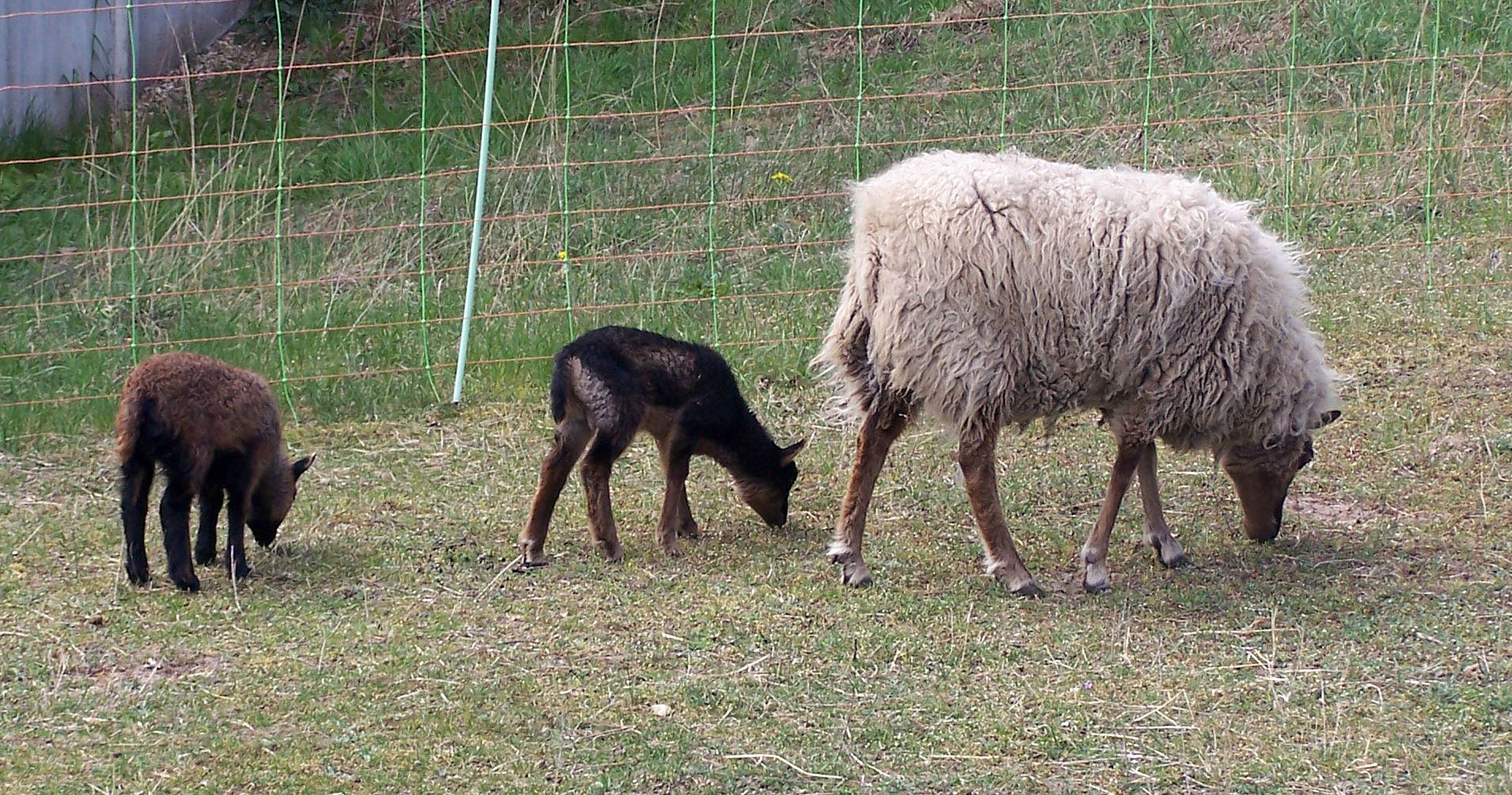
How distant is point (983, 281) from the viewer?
575 centimetres

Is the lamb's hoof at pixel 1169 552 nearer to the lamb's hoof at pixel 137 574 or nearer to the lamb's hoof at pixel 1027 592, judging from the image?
the lamb's hoof at pixel 1027 592

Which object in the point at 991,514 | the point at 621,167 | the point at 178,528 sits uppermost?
the point at 621,167

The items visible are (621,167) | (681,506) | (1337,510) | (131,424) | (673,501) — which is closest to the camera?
(131,424)

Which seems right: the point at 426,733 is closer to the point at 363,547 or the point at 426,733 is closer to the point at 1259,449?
the point at 363,547

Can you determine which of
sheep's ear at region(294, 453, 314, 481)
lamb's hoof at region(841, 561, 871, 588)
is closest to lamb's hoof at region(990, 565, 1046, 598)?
lamb's hoof at region(841, 561, 871, 588)

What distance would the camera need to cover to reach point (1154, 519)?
6.31m

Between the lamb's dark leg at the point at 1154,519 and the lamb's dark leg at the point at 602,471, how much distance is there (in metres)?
2.00

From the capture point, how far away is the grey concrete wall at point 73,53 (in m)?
11.3

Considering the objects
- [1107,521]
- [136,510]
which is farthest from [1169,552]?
[136,510]

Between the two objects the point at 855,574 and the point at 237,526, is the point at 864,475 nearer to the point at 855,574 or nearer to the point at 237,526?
the point at 855,574

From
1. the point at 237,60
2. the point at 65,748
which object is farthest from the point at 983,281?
the point at 237,60

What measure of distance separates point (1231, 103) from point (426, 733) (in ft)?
29.1

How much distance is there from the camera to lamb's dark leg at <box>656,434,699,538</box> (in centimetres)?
648

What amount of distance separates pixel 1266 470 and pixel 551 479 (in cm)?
279
